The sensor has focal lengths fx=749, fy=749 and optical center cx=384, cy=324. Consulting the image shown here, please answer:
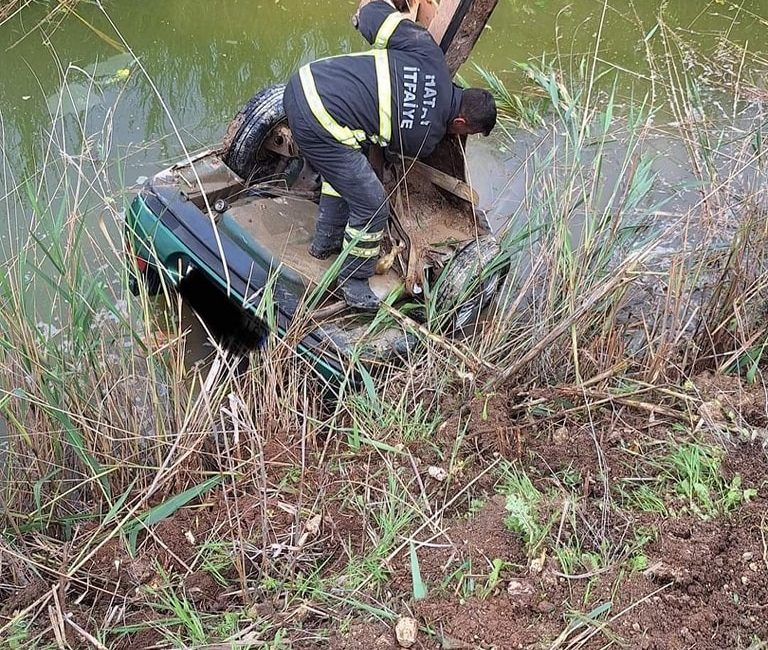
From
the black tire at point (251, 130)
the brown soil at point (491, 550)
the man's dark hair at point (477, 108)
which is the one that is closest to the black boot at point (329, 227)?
the black tire at point (251, 130)

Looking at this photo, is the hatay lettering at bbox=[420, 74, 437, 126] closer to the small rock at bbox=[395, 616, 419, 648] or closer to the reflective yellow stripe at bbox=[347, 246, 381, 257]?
the reflective yellow stripe at bbox=[347, 246, 381, 257]

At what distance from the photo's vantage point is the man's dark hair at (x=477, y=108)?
10.9 ft

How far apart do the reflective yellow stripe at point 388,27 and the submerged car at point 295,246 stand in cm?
64

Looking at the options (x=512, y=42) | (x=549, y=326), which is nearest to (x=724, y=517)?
(x=549, y=326)

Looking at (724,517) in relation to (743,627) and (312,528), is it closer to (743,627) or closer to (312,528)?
(743,627)

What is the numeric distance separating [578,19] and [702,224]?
187 inches

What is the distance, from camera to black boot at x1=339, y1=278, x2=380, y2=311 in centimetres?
336

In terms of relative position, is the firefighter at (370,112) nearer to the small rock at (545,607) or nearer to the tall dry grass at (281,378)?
the tall dry grass at (281,378)

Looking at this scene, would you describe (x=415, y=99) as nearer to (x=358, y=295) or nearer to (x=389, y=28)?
(x=389, y=28)

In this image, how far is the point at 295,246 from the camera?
365 centimetres

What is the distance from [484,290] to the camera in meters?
3.34

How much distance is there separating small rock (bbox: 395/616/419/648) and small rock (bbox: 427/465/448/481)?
56 centimetres

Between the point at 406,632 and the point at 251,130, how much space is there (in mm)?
2632

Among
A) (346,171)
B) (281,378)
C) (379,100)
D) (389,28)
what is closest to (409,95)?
(379,100)
